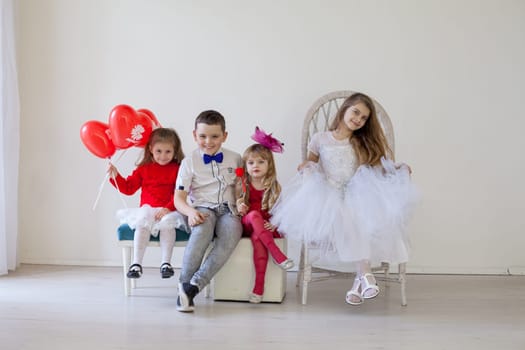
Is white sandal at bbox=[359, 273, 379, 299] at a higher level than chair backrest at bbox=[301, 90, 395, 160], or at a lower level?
lower

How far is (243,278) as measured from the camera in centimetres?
264

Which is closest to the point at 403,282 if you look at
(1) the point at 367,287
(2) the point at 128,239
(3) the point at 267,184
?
(1) the point at 367,287

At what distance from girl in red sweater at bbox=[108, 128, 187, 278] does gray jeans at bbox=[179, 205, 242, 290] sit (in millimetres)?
127

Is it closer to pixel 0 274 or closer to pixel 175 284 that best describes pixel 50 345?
pixel 175 284

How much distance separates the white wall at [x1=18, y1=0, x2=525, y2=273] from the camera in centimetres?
334

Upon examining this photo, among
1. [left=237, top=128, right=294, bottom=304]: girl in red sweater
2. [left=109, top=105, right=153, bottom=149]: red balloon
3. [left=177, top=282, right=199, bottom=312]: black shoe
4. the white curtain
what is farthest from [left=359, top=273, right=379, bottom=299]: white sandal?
the white curtain

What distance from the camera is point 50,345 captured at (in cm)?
194

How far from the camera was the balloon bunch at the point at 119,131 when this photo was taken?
280cm

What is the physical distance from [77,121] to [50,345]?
1.77 m

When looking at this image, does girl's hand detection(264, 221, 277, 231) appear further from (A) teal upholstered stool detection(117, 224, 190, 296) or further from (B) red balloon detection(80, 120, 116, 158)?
(B) red balloon detection(80, 120, 116, 158)

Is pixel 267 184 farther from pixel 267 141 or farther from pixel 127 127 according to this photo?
pixel 127 127

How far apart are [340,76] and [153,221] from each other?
1343 mm

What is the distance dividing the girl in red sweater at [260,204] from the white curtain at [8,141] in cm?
129

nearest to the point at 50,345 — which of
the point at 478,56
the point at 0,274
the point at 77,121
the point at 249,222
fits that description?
the point at 249,222
